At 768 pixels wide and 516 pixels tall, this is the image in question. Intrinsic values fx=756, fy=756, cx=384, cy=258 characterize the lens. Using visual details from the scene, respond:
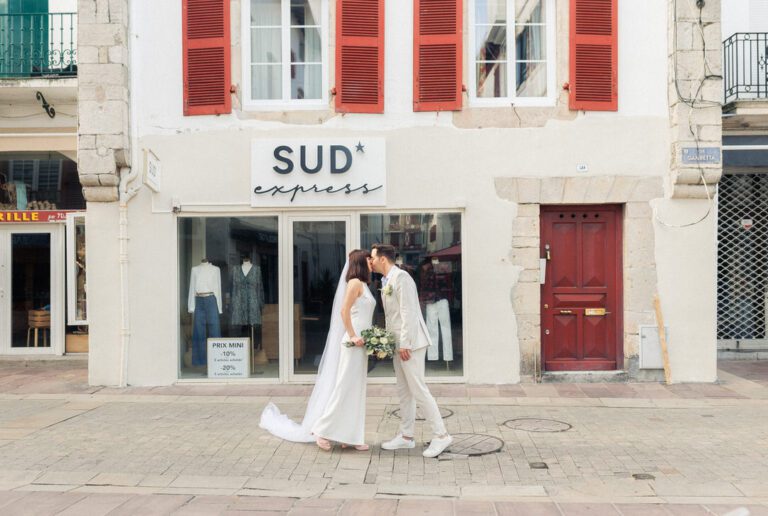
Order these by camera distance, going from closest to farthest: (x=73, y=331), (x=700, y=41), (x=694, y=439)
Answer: (x=694, y=439), (x=700, y=41), (x=73, y=331)

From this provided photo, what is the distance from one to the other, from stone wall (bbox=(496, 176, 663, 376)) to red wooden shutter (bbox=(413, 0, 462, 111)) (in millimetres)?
1409

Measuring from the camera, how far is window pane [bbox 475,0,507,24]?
10680 millimetres

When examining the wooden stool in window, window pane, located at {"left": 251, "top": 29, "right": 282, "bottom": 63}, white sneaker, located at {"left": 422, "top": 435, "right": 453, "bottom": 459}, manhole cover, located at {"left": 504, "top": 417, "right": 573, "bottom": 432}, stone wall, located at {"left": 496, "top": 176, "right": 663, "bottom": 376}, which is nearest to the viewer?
white sneaker, located at {"left": 422, "top": 435, "right": 453, "bottom": 459}

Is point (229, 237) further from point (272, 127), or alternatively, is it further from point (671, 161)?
point (671, 161)

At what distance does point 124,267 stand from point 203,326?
1.36 metres

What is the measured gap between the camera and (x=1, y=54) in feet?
41.7

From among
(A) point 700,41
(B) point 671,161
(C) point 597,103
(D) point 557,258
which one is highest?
(A) point 700,41

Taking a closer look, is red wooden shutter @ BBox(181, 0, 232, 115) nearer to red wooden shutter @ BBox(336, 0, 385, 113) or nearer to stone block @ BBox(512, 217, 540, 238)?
red wooden shutter @ BBox(336, 0, 385, 113)

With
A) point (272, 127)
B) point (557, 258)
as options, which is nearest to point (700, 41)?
point (557, 258)

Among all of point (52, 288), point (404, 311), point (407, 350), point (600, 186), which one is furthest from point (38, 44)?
point (407, 350)

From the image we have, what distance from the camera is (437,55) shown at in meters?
10.4

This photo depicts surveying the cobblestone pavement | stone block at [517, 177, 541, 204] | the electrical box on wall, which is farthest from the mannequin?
the electrical box on wall

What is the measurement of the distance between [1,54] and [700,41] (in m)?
11.0

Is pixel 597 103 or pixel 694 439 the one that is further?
pixel 597 103
